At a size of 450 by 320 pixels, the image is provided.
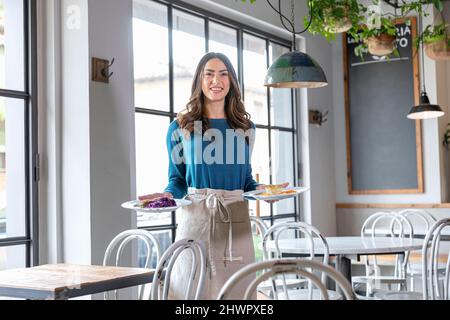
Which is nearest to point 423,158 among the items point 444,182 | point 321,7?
point 444,182

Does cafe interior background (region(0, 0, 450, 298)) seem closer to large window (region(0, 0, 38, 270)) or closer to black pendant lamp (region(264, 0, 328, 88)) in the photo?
large window (region(0, 0, 38, 270))

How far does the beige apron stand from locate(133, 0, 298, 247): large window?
1863 mm

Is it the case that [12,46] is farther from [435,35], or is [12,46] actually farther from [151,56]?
[435,35]

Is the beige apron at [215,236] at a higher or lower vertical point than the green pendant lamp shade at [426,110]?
lower

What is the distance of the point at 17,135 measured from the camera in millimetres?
3184

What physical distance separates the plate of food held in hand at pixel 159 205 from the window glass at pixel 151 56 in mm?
1911

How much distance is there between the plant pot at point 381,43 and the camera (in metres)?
4.77

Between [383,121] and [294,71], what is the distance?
3488mm

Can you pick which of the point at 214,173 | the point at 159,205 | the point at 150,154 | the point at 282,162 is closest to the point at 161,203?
the point at 159,205

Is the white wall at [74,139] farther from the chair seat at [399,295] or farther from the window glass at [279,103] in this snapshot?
the window glass at [279,103]

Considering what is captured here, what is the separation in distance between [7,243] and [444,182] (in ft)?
13.8

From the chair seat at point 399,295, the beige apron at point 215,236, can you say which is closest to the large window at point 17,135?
the beige apron at point 215,236

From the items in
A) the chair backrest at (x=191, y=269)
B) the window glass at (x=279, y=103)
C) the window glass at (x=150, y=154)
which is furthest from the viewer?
the window glass at (x=279, y=103)
